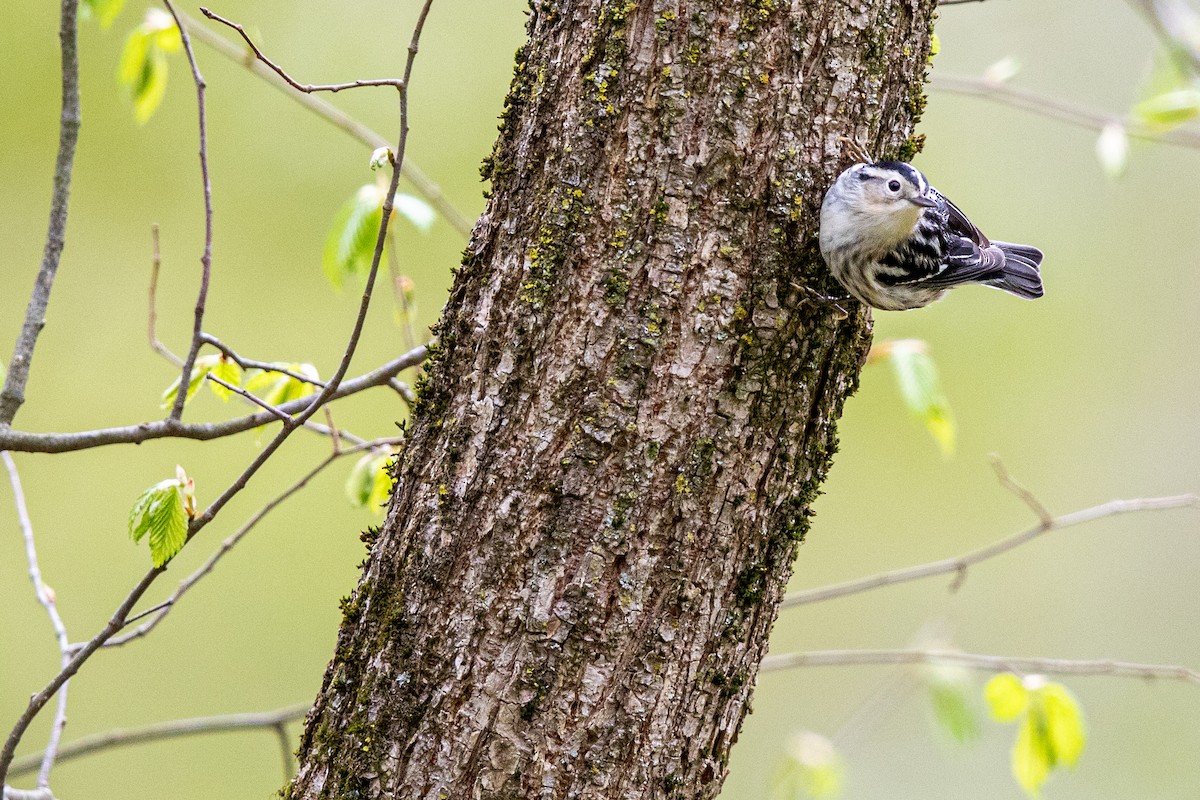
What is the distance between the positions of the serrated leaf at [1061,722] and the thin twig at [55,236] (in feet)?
7.53

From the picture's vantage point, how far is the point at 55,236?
68.6 inches

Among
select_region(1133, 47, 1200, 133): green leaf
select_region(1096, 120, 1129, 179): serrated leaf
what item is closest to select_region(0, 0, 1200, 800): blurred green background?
select_region(1133, 47, 1200, 133): green leaf

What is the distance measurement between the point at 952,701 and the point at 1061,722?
0.73m

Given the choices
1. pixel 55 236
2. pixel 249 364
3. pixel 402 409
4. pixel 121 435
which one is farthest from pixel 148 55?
pixel 402 409

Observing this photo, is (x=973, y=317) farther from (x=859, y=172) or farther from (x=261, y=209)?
(x=859, y=172)

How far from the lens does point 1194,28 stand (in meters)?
2.56

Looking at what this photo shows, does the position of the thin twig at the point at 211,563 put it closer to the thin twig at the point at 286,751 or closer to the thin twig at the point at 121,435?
the thin twig at the point at 121,435

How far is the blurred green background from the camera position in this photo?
5.38 m

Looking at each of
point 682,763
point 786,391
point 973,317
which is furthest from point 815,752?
point 973,317

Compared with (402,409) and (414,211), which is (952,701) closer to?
(414,211)

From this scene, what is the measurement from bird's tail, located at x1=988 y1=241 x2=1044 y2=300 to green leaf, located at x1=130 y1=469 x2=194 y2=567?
6.18 ft

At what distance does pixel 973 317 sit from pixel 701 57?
16.9 feet

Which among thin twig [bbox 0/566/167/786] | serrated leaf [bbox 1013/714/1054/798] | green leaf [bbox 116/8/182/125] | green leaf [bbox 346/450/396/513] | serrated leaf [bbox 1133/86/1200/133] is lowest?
serrated leaf [bbox 1013/714/1054/798]

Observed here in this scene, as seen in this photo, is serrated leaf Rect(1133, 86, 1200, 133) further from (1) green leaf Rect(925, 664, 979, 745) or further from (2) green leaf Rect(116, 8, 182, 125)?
(2) green leaf Rect(116, 8, 182, 125)
